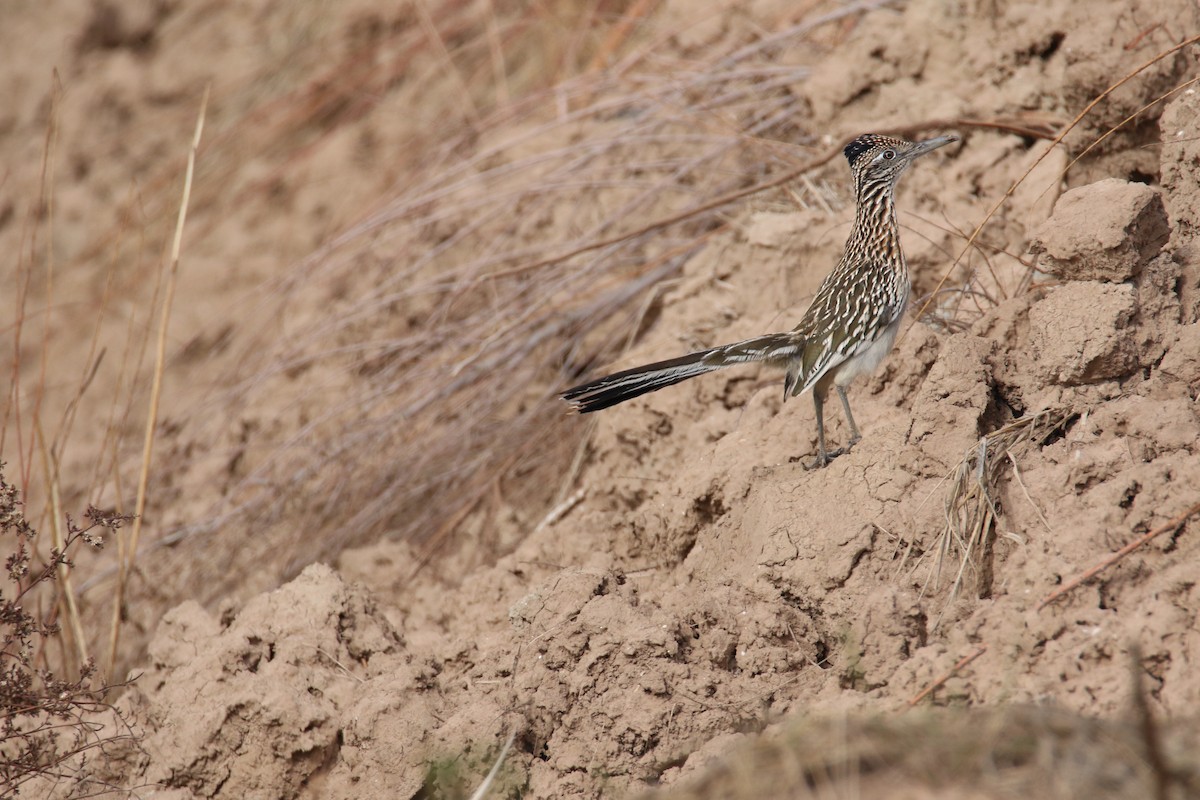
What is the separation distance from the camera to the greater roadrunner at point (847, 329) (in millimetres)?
3982

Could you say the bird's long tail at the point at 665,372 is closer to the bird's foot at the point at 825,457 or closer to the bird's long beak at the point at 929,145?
the bird's foot at the point at 825,457

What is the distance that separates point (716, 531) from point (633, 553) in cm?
50

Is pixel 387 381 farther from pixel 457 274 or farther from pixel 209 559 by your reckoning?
pixel 209 559

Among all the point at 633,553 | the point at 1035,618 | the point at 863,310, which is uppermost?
the point at 863,310

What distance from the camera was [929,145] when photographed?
14.8 feet

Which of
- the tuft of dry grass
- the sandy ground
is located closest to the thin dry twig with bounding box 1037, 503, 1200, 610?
the sandy ground

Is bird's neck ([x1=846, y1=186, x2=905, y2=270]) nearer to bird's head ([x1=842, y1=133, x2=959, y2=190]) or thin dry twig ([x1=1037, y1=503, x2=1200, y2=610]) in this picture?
bird's head ([x1=842, y1=133, x2=959, y2=190])

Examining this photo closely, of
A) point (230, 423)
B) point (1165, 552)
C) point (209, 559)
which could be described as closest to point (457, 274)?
point (230, 423)

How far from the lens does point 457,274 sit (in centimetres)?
611

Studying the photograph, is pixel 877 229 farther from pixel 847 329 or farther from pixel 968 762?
pixel 968 762

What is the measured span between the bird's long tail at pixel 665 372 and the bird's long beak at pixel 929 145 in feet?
3.16

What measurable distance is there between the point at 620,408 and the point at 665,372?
1219mm

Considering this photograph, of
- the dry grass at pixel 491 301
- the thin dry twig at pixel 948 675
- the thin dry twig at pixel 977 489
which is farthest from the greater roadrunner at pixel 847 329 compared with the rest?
the thin dry twig at pixel 948 675

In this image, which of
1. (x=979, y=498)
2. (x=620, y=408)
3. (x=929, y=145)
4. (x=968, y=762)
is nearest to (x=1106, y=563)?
(x=979, y=498)
